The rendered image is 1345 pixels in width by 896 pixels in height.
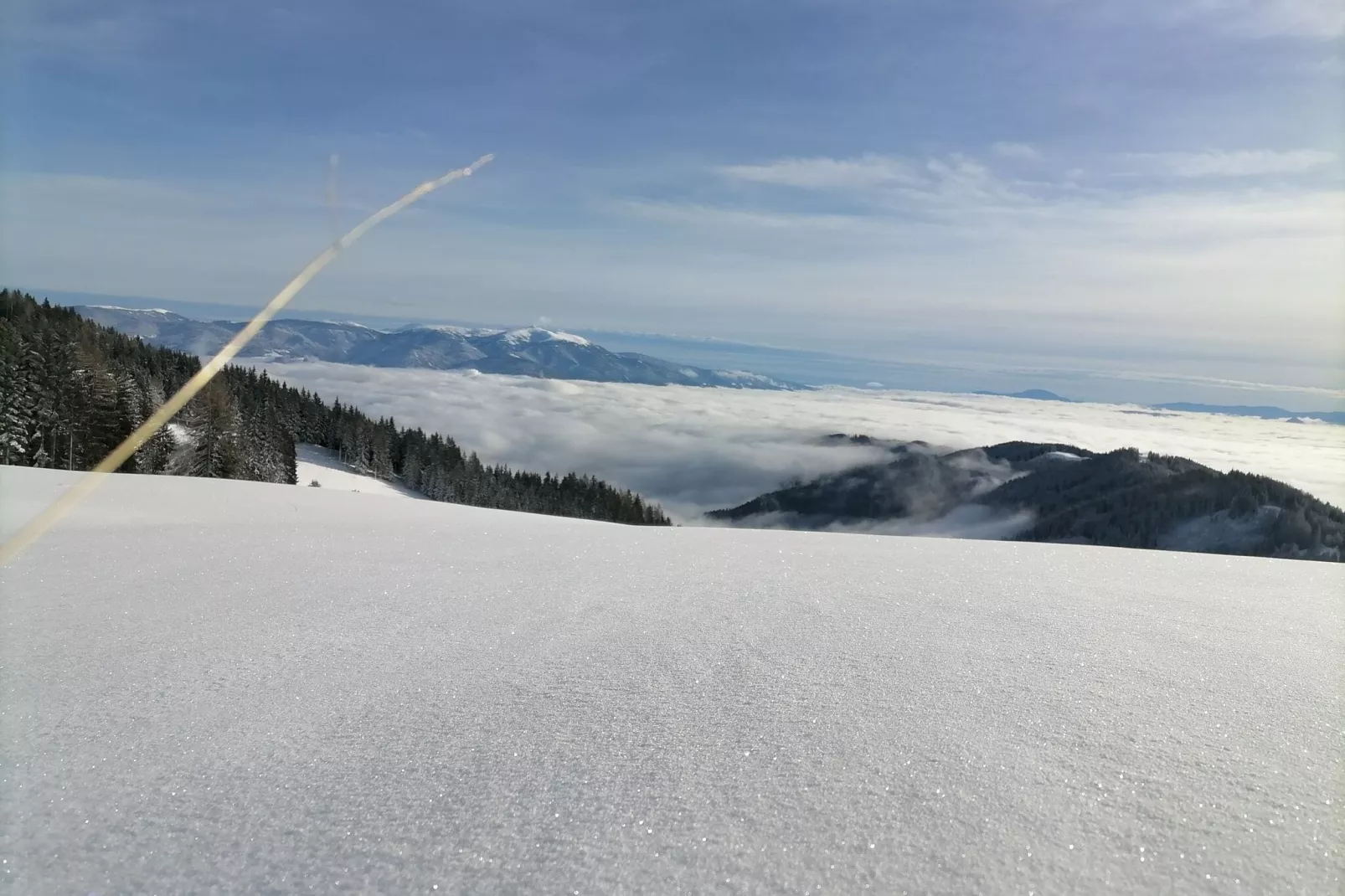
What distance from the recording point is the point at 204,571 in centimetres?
606

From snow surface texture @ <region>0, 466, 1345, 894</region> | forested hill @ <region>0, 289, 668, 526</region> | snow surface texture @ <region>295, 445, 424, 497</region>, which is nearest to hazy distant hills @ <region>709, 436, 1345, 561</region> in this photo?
forested hill @ <region>0, 289, 668, 526</region>

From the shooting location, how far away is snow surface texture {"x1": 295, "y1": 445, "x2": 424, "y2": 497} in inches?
2461

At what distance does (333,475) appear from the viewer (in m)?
66.6

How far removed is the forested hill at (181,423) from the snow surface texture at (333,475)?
1066 millimetres

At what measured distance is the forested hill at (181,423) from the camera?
97.1ft

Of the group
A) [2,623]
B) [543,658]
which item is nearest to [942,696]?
[543,658]

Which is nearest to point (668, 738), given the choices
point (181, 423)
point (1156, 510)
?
point (181, 423)

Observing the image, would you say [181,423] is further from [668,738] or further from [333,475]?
[668,738]

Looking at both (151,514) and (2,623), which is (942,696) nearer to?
(2,623)

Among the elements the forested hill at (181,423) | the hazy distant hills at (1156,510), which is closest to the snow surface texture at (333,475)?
the forested hill at (181,423)

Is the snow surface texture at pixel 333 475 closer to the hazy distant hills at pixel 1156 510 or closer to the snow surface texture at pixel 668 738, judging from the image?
the snow surface texture at pixel 668 738

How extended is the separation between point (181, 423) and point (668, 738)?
137 ft

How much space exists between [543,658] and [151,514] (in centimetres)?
945

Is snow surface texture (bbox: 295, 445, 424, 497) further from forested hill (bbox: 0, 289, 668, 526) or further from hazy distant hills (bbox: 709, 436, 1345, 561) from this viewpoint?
hazy distant hills (bbox: 709, 436, 1345, 561)
